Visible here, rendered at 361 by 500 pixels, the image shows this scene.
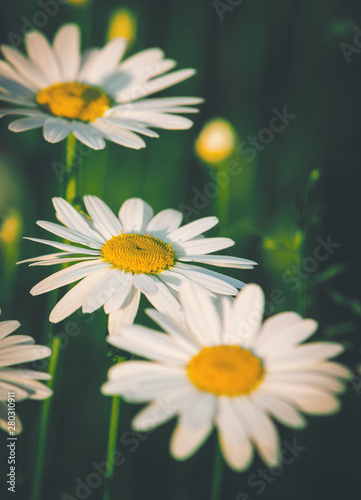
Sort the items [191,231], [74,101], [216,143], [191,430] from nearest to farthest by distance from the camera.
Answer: [191,430] → [191,231] → [74,101] → [216,143]

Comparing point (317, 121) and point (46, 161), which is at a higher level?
point (317, 121)

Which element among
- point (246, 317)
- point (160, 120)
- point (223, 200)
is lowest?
point (246, 317)

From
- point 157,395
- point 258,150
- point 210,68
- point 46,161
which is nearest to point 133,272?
point 157,395

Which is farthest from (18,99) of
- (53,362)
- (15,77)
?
(53,362)

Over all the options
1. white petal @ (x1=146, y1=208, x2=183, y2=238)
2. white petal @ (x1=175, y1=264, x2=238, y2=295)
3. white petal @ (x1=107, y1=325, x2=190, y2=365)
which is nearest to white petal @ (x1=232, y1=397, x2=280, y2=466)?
white petal @ (x1=107, y1=325, x2=190, y2=365)

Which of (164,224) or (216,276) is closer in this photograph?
(216,276)

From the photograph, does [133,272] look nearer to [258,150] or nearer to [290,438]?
[290,438]

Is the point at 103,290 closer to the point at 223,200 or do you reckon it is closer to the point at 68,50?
the point at 223,200
